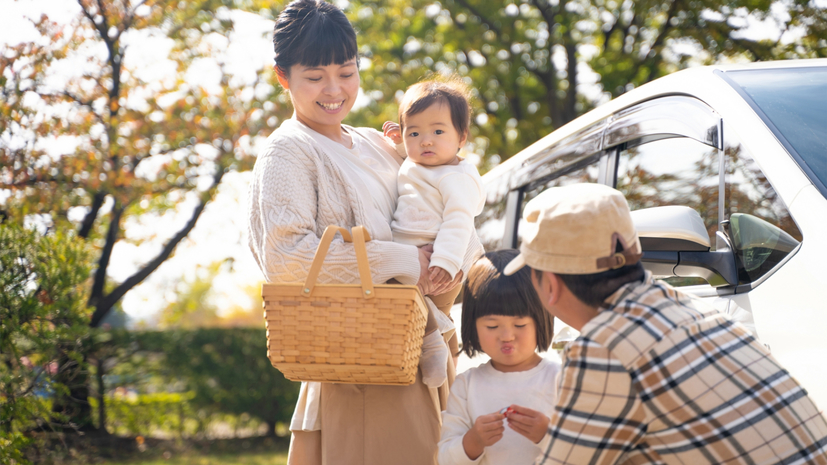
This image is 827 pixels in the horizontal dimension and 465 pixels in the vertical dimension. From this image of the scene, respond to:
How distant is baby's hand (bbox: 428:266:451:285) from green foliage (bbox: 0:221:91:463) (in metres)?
2.63

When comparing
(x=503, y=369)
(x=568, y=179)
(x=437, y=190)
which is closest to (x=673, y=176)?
(x=568, y=179)

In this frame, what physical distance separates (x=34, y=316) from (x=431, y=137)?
2802mm

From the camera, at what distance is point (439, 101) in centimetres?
247

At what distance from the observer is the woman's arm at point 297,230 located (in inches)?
78.9

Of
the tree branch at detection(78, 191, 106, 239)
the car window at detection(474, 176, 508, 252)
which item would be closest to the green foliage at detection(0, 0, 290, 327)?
the tree branch at detection(78, 191, 106, 239)

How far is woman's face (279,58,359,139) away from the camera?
7.38ft

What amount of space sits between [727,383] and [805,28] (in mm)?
9662

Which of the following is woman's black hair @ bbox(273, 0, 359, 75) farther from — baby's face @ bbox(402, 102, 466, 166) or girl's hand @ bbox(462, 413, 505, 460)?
girl's hand @ bbox(462, 413, 505, 460)

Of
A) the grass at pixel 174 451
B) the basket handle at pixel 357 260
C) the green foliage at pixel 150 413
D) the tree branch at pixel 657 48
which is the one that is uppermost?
the tree branch at pixel 657 48

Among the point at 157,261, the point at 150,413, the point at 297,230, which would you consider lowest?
the point at 150,413

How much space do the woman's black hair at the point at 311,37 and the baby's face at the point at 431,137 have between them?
1.10 ft

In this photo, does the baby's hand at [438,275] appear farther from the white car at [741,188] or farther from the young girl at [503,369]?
the white car at [741,188]

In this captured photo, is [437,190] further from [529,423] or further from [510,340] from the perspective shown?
[529,423]

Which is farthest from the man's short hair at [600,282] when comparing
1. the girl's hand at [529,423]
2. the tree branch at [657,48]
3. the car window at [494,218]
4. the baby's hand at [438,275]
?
the tree branch at [657,48]
